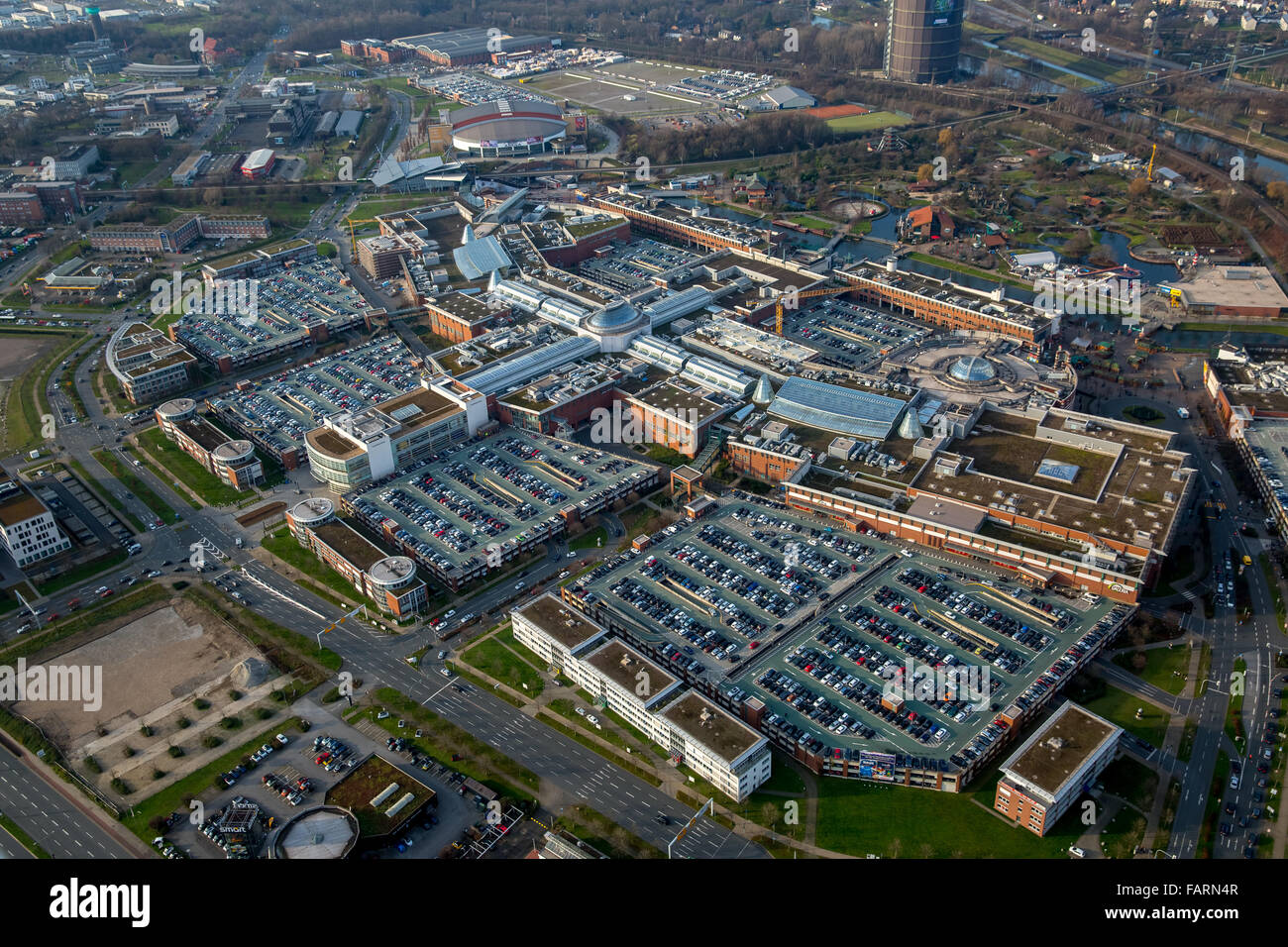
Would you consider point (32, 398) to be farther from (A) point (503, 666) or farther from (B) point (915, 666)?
(B) point (915, 666)

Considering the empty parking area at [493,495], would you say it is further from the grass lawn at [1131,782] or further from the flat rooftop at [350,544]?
the grass lawn at [1131,782]

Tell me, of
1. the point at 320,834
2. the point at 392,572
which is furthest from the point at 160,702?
the point at 320,834

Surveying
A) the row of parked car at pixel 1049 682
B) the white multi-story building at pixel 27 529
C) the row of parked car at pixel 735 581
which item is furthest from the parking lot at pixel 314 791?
the white multi-story building at pixel 27 529

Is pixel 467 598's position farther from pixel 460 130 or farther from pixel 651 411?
pixel 460 130

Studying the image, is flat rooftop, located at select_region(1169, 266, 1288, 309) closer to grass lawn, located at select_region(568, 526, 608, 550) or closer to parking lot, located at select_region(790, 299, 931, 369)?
parking lot, located at select_region(790, 299, 931, 369)

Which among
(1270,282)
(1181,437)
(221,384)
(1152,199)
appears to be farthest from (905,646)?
(1152,199)

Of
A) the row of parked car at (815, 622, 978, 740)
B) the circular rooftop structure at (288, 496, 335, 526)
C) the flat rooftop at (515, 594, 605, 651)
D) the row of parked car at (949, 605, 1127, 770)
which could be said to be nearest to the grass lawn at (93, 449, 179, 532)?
the circular rooftop structure at (288, 496, 335, 526)
